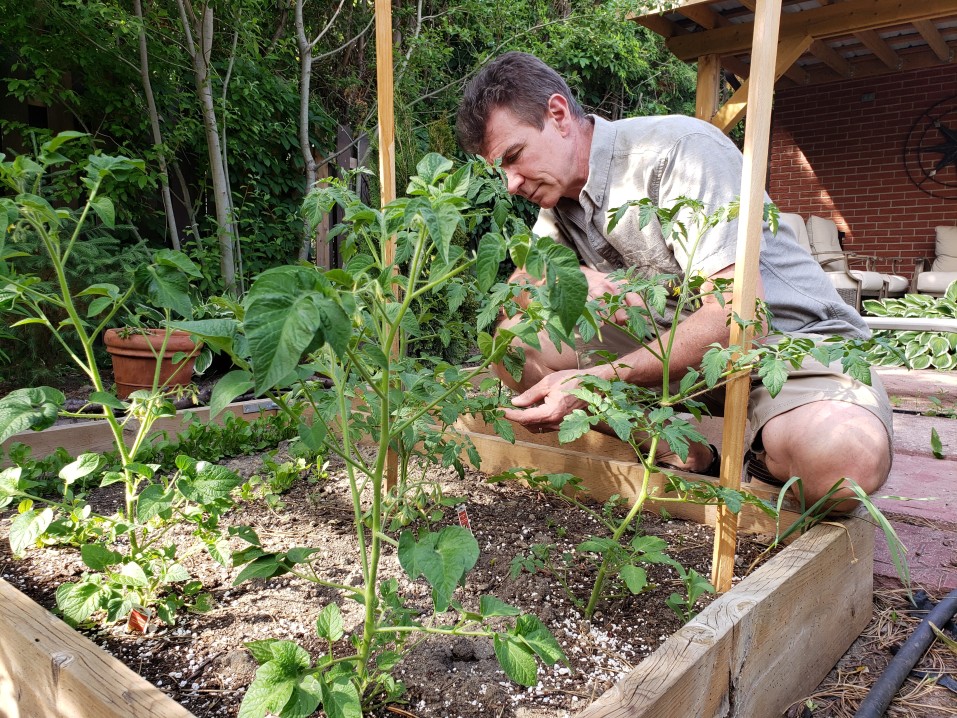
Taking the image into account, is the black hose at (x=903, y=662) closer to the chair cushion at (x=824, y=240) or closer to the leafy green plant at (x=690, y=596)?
the leafy green plant at (x=690, y=596)

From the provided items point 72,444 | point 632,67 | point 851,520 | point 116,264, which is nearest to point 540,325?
point 851,520

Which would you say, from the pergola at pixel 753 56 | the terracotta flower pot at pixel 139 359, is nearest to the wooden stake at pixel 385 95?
the pergola at pixel 753 56

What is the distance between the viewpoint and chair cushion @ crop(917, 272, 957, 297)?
773 centimetres

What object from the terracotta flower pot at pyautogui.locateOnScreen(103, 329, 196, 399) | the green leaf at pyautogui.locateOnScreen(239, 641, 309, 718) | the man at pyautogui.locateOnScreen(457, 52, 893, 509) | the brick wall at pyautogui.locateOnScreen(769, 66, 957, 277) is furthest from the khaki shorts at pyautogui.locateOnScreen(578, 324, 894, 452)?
the brick wall at pyautogui.locateOnScreen(769, 66, 957, 277)

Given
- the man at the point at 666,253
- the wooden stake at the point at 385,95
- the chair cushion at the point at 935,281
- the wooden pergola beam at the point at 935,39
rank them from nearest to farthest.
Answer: the man at the point at 666,253 < the wooden stake at the point at 385,95 < the wooden pergola beam at the point at 935,39 < the chair cushion at the point at 935,281

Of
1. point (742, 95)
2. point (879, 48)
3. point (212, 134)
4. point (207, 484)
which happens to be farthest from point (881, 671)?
point (879, 48)

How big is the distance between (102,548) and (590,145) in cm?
169

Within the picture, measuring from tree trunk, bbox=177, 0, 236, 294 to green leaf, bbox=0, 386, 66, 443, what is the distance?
3915 millimetres

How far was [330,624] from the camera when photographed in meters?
0.87

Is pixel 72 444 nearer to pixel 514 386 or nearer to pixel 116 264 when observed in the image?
pixel 514 386

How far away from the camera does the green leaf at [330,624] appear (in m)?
0.87

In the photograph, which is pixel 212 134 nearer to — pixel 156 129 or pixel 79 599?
pixel 156 129

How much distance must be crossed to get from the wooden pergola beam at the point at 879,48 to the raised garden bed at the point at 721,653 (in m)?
7.27

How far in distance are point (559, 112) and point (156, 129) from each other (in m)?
4.01
